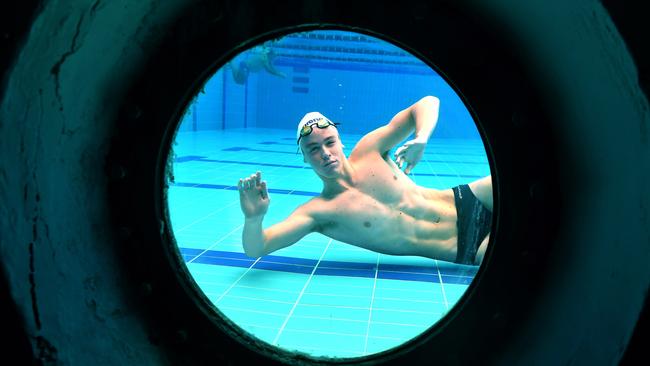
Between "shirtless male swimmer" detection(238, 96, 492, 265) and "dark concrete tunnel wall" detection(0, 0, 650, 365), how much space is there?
233 cm

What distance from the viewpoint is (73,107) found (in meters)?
0.81

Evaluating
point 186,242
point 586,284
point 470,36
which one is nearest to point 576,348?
point 586,284

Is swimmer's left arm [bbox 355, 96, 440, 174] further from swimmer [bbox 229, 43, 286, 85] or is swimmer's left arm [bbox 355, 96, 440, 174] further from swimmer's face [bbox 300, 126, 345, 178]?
swimmer [bbox 229, 43, 286, 85]

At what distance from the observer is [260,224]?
308 centimetres

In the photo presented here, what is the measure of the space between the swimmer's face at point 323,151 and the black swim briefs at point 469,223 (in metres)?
0.99

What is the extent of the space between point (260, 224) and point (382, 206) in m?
0.98

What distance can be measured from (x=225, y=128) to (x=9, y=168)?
17.0m

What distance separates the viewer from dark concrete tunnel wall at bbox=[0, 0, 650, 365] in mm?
625

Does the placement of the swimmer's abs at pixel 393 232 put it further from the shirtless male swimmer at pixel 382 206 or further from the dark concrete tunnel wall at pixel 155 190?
the dark concrete tunnel wall at pixel 155 190

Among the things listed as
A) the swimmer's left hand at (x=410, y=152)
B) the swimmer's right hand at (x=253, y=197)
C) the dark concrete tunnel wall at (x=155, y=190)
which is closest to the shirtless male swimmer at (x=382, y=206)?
the swimmer's right hand at (x=253, y=197)

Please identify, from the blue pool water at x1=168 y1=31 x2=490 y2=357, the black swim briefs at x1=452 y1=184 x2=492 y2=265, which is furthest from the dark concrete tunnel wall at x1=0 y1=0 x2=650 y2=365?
the black swim briefs at x1=452 y1=184 x2=492 y2=265

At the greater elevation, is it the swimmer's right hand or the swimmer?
the swimmer

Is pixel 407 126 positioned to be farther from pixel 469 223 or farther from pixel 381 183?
pixel 469 223

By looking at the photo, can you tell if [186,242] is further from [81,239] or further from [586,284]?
[586,284]
